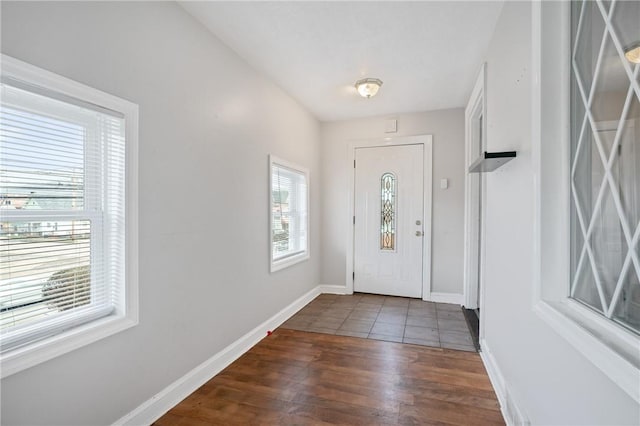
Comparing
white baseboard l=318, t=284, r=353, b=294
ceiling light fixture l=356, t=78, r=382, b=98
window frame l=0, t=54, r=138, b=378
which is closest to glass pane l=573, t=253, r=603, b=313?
window frame l=0, t=54, r=138, b=378

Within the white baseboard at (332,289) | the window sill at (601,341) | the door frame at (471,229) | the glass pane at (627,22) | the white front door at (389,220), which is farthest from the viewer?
the white baseboard at (332,289)

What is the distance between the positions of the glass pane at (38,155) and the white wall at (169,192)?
7.5 inches

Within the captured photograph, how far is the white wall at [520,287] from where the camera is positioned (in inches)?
38.4

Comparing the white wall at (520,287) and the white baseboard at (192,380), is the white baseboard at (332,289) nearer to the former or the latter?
the white baseboard at (192,380)

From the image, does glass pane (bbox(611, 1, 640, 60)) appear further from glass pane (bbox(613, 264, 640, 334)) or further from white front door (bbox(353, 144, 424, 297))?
white front door (bbox(353, 144, 424, 297))

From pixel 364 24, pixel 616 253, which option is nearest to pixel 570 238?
pixel 616 253

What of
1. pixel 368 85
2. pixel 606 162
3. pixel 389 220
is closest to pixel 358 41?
pixel 368 85

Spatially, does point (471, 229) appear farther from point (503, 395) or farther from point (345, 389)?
point (345, 389)

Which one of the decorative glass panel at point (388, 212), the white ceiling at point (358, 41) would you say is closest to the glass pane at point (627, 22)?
the white ceiling at point (358, 41)

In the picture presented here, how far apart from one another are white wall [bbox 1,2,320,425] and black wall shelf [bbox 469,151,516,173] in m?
1.82

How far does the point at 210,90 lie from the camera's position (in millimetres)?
2215

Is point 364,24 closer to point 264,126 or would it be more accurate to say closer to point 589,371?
point 264,126

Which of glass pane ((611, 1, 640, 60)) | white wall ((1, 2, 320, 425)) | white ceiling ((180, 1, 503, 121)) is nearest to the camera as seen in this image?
glass pane ((611, 1, 640, 60))

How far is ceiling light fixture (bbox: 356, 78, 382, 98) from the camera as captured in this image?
2988 millimetres
